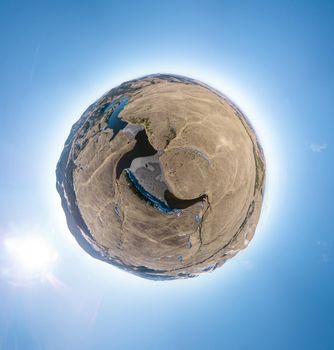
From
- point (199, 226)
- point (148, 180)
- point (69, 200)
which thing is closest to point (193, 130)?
point (148, 180)

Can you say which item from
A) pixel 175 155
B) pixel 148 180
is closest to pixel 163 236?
pixel 148 180

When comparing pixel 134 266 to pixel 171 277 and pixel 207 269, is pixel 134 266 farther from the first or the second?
pixel 207 269

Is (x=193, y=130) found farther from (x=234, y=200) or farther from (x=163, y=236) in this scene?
(x=163, y=236)

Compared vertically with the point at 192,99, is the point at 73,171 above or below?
below

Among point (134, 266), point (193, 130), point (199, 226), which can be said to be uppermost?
point (193, 130)

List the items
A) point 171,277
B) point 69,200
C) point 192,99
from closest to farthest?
point 192,99 < point 69,200 < point 171,277

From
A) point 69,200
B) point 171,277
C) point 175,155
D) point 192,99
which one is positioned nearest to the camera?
point 175,155

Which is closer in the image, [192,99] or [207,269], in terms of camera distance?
[192,99]
